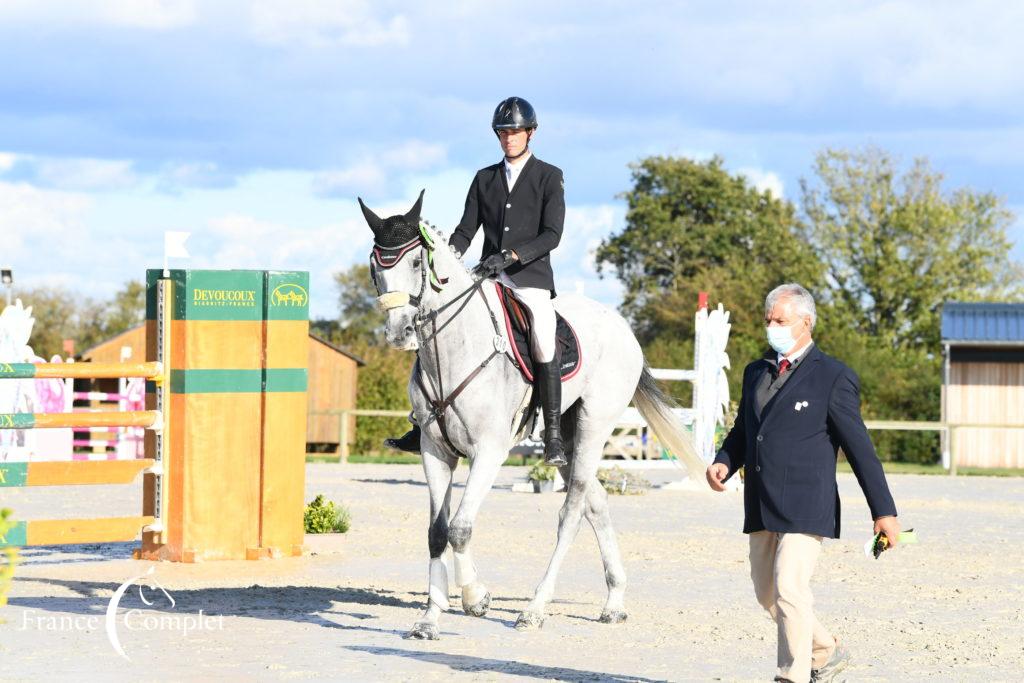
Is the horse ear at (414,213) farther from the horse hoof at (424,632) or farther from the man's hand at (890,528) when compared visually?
the man's hand at (890,528)

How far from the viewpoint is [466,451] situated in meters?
8.33

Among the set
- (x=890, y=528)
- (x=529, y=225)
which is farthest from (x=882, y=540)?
(x=529, y=225)

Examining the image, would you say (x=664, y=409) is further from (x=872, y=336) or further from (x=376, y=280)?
(x=872, y=336)

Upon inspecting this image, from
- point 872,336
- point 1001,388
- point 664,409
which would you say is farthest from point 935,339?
point 664,409

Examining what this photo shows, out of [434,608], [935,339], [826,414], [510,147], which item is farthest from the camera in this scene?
[935,339]

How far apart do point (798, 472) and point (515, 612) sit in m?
3.64

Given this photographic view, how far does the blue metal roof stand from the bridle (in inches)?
994

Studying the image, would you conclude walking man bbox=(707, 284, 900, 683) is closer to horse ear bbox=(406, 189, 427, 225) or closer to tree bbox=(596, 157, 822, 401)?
horse ear bbox=(406, 189, 427, 225)

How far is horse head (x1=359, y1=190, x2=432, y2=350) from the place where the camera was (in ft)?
25.0

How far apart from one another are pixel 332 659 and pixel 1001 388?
1086 inches

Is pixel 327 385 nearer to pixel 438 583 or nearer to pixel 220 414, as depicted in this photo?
pixel 220 414

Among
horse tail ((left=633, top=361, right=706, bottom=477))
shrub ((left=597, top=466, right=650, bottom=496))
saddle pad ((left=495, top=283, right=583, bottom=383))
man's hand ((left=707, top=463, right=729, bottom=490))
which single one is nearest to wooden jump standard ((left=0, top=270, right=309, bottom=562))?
horse tail ((left=633, top=361, right=706, bottom=477))

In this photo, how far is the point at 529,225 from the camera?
865 cm

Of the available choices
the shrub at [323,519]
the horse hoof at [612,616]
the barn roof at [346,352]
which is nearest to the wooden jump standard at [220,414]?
the shrub at [323,519]
